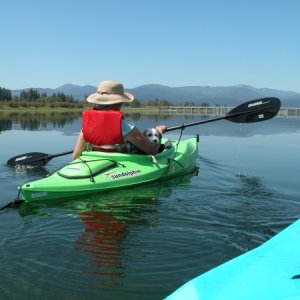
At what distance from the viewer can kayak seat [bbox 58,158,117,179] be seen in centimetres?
662

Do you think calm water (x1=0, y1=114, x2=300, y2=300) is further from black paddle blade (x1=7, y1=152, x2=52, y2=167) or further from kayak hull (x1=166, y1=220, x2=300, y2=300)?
black paddle blade (x1=7, y1=152, x2=52, y2=167)

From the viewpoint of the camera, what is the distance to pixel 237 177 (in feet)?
28.4

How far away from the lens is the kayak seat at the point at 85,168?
21.7 ft

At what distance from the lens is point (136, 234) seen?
4.70 meters

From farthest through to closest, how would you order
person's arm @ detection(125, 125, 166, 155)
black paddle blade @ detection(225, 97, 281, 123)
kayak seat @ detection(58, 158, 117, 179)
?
black paddle blade @ detection(225, 97, 281, 123) < person's arm @ detection(125, 125, 166, 155) < kayak seat @ detection(58, 158, 117, 179)

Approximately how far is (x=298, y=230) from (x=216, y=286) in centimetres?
106

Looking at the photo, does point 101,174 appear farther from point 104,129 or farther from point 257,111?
point 257,111

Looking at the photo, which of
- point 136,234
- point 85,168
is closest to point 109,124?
point 85,168

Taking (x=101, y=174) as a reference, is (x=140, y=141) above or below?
above

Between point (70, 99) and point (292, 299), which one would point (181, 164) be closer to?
point (292, 299)

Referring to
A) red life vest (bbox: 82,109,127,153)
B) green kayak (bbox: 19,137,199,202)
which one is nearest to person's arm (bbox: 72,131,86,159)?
red life vest (bbox: 82,109,127,153)

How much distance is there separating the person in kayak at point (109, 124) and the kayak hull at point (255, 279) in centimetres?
435

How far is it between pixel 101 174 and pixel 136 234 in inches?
92.2

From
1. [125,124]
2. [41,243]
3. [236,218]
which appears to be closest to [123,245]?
[41,243]
